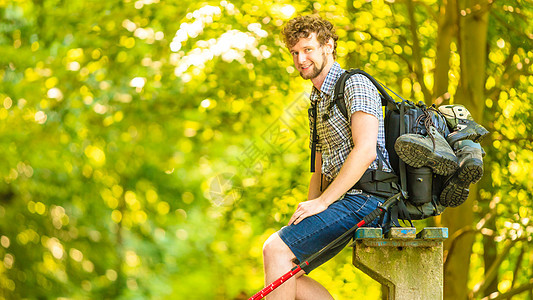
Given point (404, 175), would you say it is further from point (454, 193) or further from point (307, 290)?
point (307, 290)

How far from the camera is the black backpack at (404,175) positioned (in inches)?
121

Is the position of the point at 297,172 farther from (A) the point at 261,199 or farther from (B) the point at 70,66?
(B) the point at 70,66

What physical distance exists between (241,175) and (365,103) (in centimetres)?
471

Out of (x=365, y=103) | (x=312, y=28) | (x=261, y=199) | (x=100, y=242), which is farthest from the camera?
(x=100, y=242)

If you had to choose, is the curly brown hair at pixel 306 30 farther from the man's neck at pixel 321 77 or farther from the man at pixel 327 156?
the man's neck at pixel 321 77

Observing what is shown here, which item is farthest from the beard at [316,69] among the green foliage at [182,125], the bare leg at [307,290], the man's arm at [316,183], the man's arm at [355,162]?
the green foliage at [182,125]

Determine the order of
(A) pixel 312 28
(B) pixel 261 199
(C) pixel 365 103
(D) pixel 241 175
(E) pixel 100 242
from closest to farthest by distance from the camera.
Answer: (C) pixel 365 103 < (A) pixel 312 28 < (B) pixel 261 199 < (D) pixel 241 175 < (E) pixel 100 242

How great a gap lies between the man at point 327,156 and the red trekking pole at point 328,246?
28 mm

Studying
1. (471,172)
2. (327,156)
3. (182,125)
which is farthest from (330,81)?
(182,125)

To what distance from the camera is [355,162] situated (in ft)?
9.64

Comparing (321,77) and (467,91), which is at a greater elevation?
(321,77)

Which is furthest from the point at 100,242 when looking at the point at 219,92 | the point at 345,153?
the point at 345,153

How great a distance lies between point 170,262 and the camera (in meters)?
9.97

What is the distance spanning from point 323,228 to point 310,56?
792 mm
